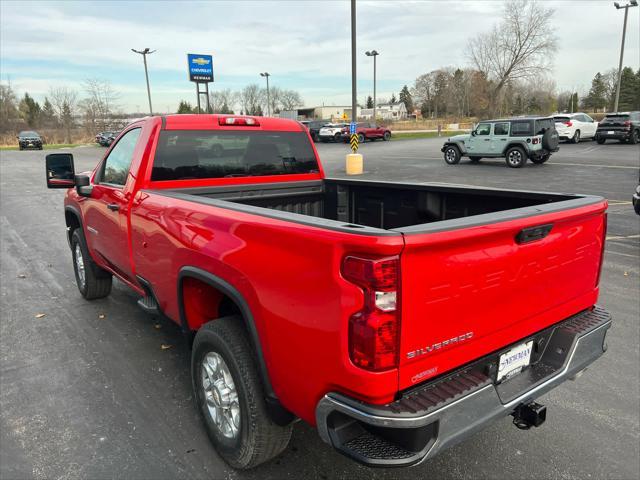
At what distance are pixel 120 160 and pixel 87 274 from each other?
61.7 inches

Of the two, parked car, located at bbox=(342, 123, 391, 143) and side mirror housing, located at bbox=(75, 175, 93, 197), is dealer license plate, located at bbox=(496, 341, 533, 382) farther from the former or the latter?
parked car, located at bbox=(342, 123, 391, 143)

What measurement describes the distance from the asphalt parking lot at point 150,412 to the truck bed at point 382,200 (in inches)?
54.7

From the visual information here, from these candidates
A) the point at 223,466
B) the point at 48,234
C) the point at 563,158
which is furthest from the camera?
the point at 563,158

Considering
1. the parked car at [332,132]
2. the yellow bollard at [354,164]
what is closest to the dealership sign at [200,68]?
the parked car at [332,132]

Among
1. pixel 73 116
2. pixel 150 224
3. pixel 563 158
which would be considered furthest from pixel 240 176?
pixel 73 116

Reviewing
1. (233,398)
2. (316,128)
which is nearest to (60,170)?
(233,398)

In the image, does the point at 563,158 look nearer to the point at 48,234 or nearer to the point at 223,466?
the point at 48,234

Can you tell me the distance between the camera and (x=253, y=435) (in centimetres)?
232

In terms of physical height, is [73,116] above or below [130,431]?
above

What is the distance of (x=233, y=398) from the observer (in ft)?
8.20

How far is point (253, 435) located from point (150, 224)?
62.9 inches

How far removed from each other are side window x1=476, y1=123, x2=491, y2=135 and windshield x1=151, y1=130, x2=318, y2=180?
53.6 ft

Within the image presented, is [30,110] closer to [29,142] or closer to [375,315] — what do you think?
[29,142]

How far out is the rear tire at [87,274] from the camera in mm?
4871
